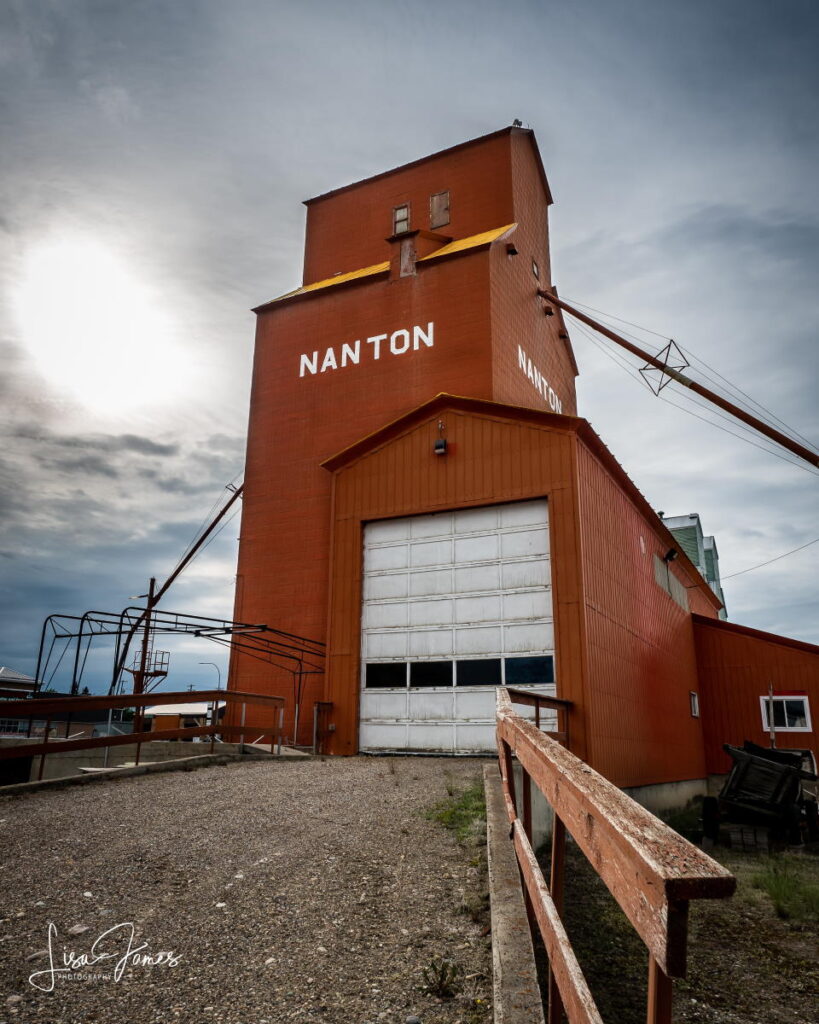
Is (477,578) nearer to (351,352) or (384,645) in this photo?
(384,645)

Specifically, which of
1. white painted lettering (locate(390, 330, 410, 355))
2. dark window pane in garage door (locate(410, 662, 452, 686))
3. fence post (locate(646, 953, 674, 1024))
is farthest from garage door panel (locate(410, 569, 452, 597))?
fence post (locate(646, 953, 674, 1024))

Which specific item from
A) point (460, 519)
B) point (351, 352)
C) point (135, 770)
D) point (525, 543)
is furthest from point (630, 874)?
point (351, 352)

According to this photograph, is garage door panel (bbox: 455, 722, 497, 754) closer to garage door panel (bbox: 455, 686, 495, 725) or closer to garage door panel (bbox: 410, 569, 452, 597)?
garage door panel (bbox: 455, 686, 495, 725)

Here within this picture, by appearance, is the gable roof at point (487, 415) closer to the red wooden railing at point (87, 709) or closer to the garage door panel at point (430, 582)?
the garage door panel at point (430, 582)

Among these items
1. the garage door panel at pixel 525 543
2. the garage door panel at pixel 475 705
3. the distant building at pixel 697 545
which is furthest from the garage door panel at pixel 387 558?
the distant building at pixel 697 545

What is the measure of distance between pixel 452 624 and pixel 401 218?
1462 centimetres

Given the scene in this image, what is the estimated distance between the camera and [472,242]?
20156 mm

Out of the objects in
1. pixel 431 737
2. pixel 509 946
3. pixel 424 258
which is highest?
pixel 424 258

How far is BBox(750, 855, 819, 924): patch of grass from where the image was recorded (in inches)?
296

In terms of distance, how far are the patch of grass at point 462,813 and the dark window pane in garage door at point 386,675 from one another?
19.7 ft

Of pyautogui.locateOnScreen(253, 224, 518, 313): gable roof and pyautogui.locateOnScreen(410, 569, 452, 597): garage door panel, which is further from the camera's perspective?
pyautogui.locateOnScreen(253, 224, 518, 313): gable roof

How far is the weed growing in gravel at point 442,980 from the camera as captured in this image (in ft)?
11.7

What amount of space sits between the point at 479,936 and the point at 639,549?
14.6m

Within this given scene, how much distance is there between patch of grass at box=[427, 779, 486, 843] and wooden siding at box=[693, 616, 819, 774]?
626 inches
